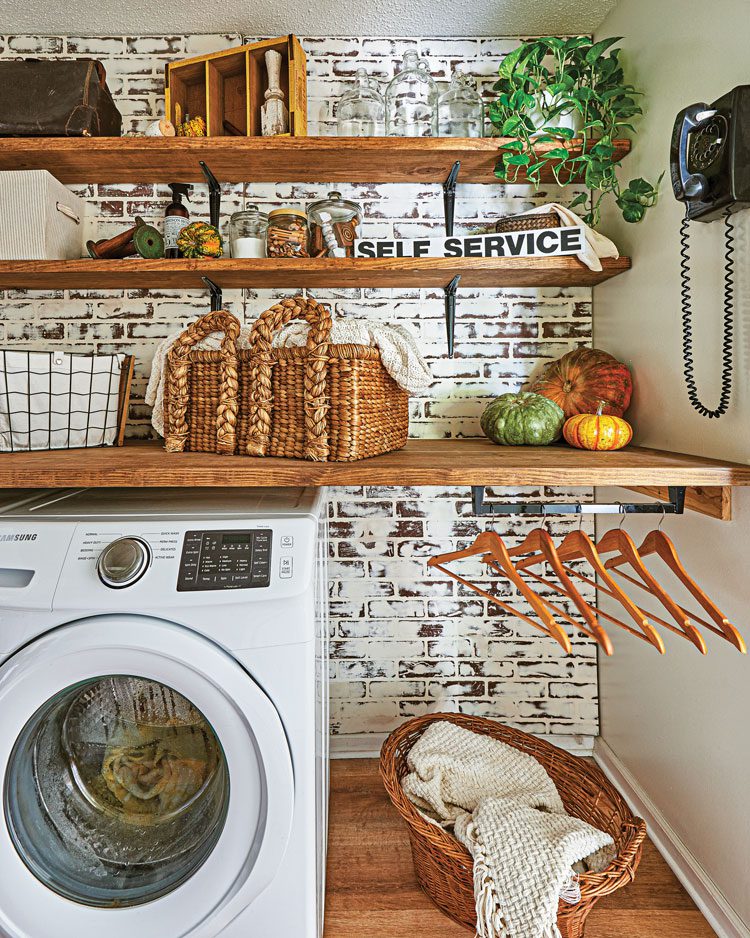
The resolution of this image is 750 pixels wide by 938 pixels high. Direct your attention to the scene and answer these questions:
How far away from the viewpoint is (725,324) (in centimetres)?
136

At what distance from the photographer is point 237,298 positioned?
81.6 inches

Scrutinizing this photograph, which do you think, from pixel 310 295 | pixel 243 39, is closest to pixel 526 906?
pixel 310 295

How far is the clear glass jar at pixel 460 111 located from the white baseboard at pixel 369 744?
1.92 m

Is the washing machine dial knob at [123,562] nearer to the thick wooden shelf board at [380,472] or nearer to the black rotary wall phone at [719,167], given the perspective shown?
the thick wooden shelf board at [380,472]

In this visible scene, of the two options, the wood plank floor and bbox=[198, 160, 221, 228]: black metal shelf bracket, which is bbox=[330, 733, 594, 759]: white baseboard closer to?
the wood plank floor

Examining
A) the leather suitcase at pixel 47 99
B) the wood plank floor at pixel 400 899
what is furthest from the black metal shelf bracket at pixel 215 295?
the wood plank floor at pixel 400 899

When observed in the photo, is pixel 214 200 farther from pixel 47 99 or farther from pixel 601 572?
pixel 601 572

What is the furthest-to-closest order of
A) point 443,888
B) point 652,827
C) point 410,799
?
1. point 652,827
2. point 410,799
3. point 443,888

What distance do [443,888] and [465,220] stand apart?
6.21 feet

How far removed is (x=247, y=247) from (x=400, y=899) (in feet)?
5.85

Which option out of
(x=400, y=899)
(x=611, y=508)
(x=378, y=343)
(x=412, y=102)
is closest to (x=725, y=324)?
(x=611, y=508)

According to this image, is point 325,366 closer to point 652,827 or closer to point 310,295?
point 310,295

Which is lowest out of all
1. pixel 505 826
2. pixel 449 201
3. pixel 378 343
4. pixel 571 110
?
pixel 505 826

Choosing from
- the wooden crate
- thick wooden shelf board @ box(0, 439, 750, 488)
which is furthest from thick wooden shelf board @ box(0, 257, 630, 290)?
thick wooden shelf board @ box(0, 439, 750, 488)
